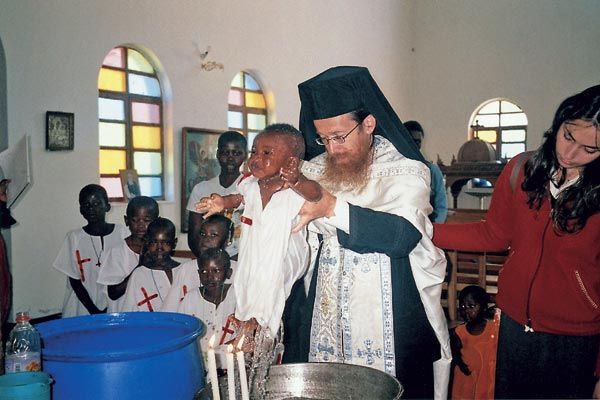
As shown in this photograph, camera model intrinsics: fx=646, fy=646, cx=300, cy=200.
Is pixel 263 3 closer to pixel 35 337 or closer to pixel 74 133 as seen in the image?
pixel 74 133

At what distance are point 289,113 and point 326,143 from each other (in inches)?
348

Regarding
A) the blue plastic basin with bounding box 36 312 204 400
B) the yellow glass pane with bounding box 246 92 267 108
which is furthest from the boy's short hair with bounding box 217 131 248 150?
the yellow glass pane with bounding box 246 92 267 108

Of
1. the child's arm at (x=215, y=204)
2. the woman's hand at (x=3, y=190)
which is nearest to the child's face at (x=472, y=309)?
the child's arm at (x=215, y=204)

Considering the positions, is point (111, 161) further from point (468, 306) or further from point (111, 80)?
point (468, 306)

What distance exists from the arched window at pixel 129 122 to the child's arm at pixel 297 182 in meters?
6.66

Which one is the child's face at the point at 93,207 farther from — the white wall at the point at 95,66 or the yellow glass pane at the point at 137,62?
the yellow glass pane at the point at 137,62

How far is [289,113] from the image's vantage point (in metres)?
10.9

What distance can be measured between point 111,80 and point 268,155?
6.86 meters

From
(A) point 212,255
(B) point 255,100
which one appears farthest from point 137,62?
(A) point 212,255

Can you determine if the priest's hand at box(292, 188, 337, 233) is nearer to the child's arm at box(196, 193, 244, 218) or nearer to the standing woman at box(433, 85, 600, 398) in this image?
→ the child's arm at box(196, 193, 244, 218)

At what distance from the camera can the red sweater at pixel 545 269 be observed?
215cm

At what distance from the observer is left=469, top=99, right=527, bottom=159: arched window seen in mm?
13570

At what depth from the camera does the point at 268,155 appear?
171 centimetres

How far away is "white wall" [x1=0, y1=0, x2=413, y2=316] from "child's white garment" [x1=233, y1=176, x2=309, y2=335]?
5.60 meters
